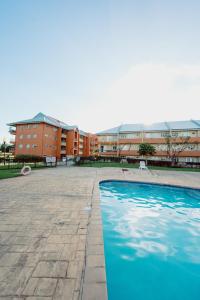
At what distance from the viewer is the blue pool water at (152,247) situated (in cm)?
314

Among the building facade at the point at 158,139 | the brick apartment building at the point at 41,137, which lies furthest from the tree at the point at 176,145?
the brick apartment building at the point at 41,137

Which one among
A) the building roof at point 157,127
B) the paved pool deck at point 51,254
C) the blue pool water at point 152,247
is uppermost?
the building roof at point 157,127

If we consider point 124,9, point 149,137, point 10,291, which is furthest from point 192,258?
point 149,137

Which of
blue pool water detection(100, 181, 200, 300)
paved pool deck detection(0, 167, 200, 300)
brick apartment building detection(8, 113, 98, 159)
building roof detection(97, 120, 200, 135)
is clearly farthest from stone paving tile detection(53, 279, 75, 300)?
building roof detection(97, 120, 200, 135)

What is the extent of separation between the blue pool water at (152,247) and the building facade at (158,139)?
31159 mm

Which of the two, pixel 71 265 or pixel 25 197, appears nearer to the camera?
pixel 71 265

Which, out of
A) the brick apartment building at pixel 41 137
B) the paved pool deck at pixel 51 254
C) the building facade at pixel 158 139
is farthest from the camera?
the brick apartment building at pixel 41 137

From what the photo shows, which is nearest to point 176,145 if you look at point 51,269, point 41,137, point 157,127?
point 157,127

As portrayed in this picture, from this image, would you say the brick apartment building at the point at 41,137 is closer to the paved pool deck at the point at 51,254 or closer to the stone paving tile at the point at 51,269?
the paved pool deck at the point at 51,254

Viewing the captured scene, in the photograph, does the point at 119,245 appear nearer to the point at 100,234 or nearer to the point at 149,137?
the point at 100,234

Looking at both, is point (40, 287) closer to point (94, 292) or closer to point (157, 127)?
point (94, 292)

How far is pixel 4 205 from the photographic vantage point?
206 inches

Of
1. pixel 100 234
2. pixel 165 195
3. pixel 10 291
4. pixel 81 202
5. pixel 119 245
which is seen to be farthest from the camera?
pixel 165 195

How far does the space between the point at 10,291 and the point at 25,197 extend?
4765 mm
